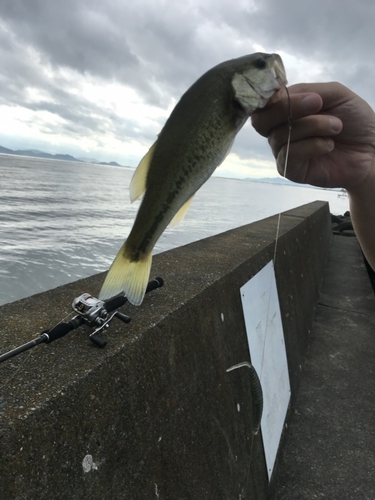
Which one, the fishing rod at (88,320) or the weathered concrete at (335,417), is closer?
the fishing rod at (88,320)

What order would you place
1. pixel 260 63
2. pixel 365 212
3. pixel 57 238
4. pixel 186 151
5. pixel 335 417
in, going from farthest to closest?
pixel 57 238 → pixel 335 417 → pixel 365 212 → pixel 260 63 → pixel 186 151

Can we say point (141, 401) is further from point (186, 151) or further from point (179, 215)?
point (186, 151)

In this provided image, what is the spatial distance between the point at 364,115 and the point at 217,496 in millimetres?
2167

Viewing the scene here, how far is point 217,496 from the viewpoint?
1.90 m

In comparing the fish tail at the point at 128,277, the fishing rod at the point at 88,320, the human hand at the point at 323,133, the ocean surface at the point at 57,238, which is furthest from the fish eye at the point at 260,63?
the ocean surface at the point at 57,238

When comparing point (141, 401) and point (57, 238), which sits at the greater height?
point (141, 401)

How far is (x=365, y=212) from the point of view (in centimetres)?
241

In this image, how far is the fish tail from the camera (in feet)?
4.23

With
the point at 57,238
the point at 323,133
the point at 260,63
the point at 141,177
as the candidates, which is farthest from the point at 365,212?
the point at 57,238

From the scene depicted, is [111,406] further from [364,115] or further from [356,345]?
[356,345]

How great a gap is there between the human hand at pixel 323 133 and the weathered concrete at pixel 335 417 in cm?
219

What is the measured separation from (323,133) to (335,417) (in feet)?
9.54

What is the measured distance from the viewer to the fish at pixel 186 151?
4.10ft

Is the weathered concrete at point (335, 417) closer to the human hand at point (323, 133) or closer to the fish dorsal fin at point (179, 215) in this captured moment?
the human hand at point (323, 133)
